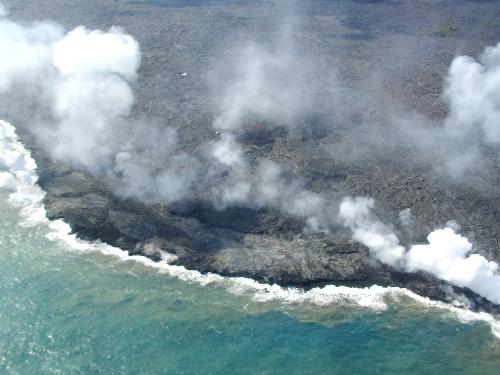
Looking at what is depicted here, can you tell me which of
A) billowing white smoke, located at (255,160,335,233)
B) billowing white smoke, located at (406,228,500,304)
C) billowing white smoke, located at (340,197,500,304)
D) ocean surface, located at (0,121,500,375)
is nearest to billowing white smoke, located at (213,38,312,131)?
billowing white smoke, located at (255,160,335,233)

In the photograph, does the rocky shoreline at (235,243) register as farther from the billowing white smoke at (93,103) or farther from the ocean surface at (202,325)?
the billowing white smoke at (93,103)

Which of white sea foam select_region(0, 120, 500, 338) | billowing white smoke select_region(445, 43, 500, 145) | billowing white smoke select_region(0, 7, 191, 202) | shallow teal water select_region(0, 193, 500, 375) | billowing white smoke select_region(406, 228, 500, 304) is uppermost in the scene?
billowing white smoke select_region(445, 43, 500, 145)

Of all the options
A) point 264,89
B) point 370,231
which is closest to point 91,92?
point 264,89

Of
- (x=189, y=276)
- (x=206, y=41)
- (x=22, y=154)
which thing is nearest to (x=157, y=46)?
(x=206, y=41)

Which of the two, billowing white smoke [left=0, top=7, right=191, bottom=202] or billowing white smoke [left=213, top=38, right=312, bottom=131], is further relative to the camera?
billowing white smoke [left=213, top=38, right=312, bottom=131]

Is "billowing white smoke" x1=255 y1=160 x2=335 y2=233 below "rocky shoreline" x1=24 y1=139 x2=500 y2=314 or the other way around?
the other way around

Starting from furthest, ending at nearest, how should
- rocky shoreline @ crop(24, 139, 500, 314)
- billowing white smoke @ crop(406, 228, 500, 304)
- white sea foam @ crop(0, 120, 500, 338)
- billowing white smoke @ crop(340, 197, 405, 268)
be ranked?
billowing white smoke @ crop(340, 197, 405, 268) → rocky shoreline @ crop(24, 139, 500, 314) → billowing white smoke @ crop(406, 228, 500, 304) → white sea foam @ crop(0, 120, 500, 338)

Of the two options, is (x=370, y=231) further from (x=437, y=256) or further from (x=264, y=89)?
(x=264, y=89)

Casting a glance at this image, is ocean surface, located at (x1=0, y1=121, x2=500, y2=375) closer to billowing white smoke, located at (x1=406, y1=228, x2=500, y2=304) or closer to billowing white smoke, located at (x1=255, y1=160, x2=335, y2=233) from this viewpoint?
billowing white smoke, located at (x1=406, y1=228, x2=500, y2=304)
